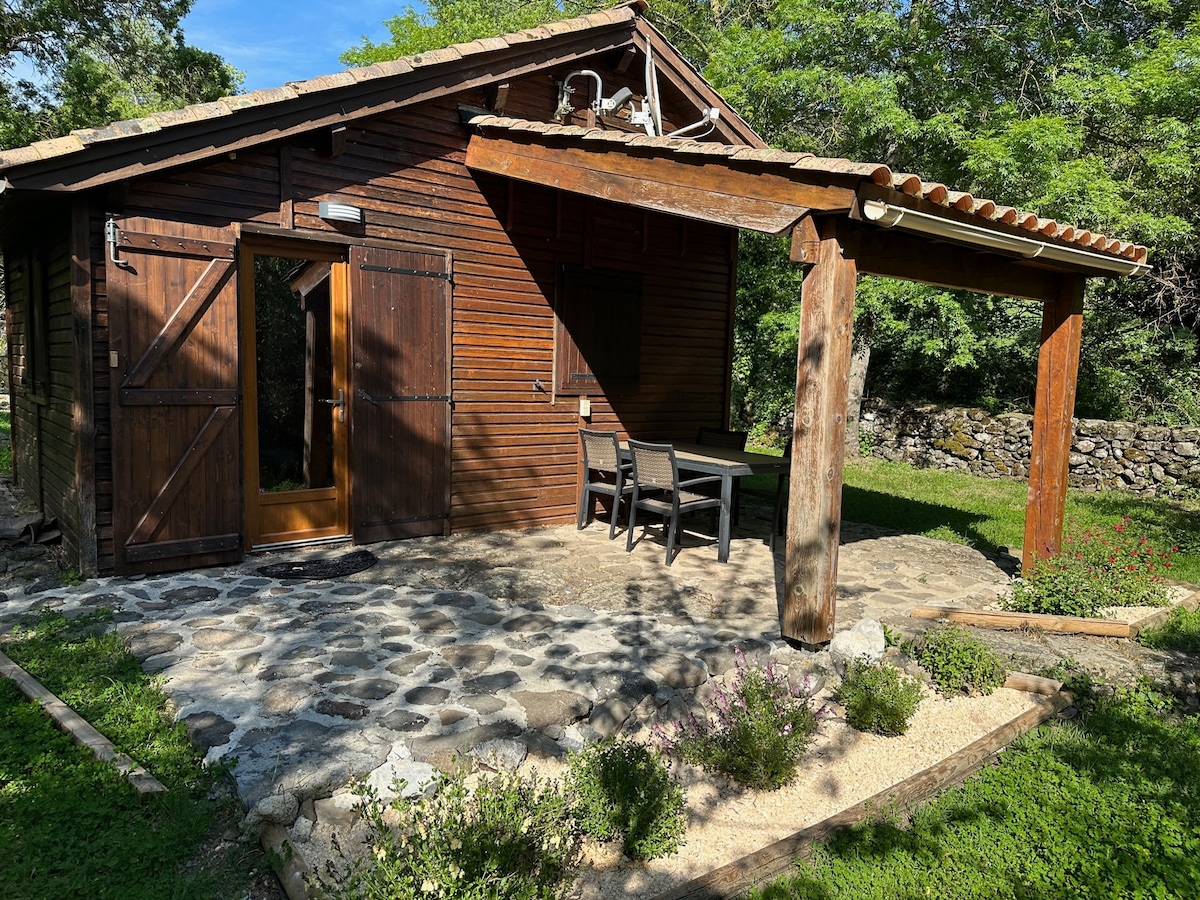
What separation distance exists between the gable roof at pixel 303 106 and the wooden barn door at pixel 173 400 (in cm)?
43

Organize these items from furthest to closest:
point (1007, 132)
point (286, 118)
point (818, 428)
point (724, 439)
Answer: point (1007, 132) < point (724, 439) < point (286, 118) < point (818, 428)

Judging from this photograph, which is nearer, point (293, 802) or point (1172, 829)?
point (293, 802)

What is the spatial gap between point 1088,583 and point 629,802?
12.0ft

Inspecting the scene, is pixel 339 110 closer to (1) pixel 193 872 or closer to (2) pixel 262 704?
(2) pixel 262 704

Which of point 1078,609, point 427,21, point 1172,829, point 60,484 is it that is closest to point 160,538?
point 60,484

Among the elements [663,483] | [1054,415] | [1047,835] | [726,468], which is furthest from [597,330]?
[1047,835]

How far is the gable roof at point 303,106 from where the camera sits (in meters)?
4.21

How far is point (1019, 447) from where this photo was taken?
11.6m

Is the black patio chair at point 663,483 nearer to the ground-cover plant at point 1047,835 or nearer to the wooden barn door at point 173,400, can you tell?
the ground-cover plant at point 1047,835

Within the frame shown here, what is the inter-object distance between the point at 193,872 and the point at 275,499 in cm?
357

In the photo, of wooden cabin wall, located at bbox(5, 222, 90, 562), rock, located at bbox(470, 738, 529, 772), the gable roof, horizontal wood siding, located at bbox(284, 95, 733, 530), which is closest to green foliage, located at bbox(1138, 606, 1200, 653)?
rock, located at bbox(470, 738, 529, 772)

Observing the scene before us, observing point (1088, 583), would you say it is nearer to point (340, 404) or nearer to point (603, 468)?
point (603, 468)

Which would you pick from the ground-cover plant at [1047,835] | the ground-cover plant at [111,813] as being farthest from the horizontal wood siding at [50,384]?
the ground-cover plant at [1047,835]

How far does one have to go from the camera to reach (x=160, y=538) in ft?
15.9
